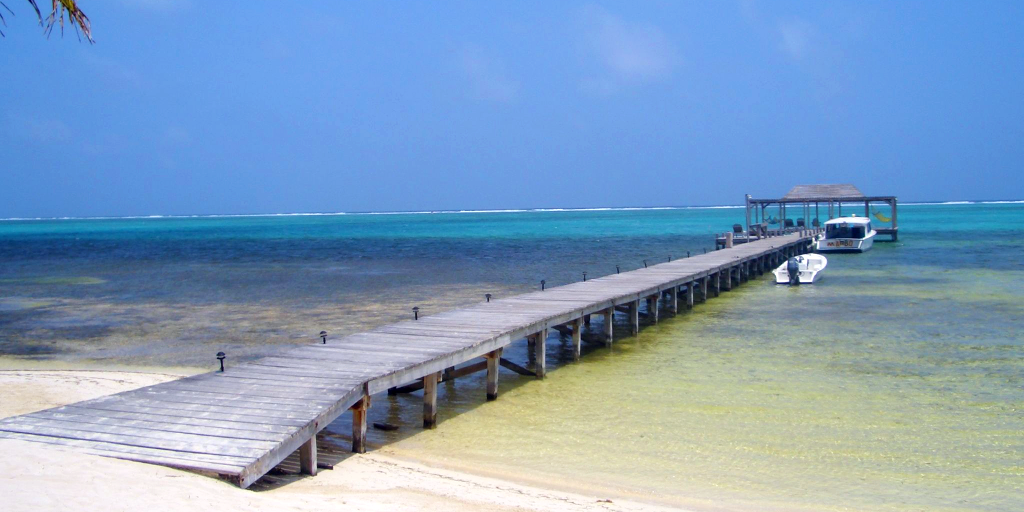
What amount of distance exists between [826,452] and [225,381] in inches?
229

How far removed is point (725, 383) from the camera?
421 inches

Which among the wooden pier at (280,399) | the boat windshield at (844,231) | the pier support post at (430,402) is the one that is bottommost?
the pier support post at (430,402)

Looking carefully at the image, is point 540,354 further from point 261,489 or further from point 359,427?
point 261,489

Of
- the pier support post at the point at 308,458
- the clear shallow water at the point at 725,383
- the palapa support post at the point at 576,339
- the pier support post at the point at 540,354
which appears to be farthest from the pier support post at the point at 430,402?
the palapa support post at the point at 576,339

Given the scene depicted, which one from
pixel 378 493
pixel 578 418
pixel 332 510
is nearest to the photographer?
pixel 332 510

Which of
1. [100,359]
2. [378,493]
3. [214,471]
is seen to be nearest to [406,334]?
[378,493]

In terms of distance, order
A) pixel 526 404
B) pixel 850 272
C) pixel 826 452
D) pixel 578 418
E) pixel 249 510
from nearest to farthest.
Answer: pixel 249 510, pixel 826 452, pixel 578 418, pixel 526 404, pixel 850 272

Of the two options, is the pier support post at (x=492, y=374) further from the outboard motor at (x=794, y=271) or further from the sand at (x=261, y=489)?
the outboard motor at (x=794, y=271)

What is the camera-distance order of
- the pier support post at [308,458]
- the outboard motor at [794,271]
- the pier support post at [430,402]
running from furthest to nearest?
the outboard motor at [794,271] < the pier support post at [430,402] < the pier support post at [308,458]

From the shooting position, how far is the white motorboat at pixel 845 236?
3462 cm

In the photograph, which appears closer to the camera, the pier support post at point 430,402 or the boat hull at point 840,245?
the pier support post at point 430,402

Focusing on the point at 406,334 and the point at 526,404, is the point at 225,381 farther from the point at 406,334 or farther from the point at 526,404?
the point at 526,404

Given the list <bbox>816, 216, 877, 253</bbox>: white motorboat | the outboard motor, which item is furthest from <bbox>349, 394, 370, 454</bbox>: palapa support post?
<bbox>816, 216, 877, 253</bbox>: white motorboat

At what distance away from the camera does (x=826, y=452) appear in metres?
7.77
